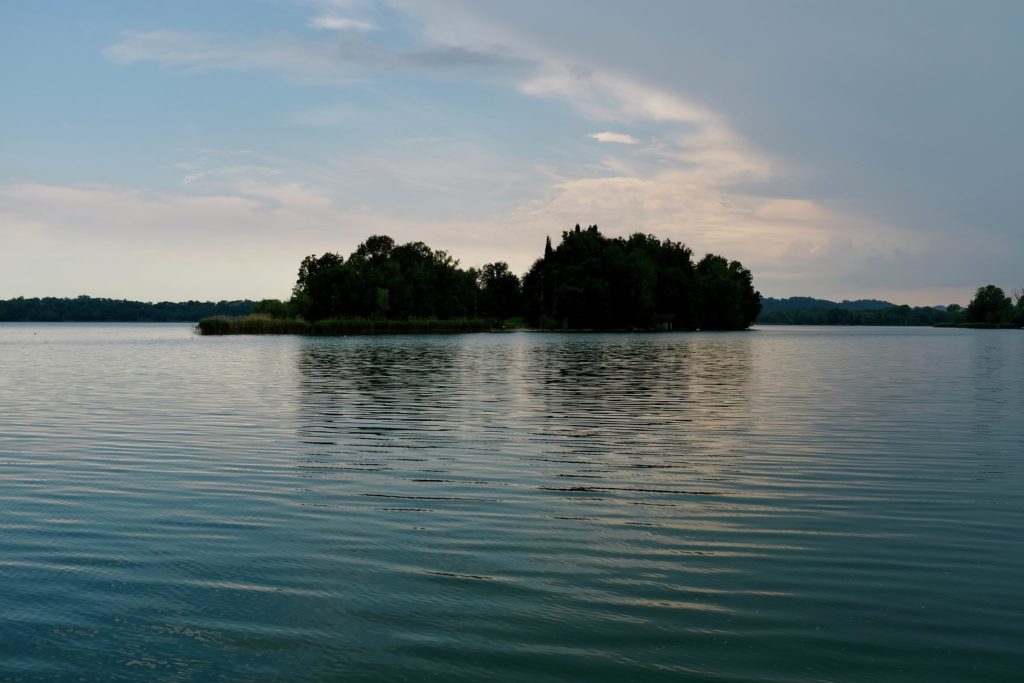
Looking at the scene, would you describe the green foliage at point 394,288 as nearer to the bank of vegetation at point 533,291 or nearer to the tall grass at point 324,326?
the bank of vegetation at point 533,291

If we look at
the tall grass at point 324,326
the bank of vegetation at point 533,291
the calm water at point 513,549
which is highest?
the bank of vegetation at point 533,291

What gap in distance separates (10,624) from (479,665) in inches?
176

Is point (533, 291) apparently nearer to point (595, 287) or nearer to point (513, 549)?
point (595, 287)

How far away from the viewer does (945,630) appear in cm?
760

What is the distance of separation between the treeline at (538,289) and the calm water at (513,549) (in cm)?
13893

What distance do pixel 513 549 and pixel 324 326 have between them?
123517 mm

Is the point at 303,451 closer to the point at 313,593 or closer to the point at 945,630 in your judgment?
the point at 313,593

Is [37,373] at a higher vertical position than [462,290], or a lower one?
lower

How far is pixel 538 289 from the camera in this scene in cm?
18412

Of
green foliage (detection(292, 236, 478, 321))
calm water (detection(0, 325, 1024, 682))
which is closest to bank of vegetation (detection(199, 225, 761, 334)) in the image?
green foliage (detection(292, 236, 478, 321))

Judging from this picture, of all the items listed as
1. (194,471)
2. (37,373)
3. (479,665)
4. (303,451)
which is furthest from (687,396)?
(37,373)

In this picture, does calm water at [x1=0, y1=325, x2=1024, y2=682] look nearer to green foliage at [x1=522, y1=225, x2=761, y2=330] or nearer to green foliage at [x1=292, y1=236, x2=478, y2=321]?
green foliage at [x1=292, y1=236, x2=478, y2=321]

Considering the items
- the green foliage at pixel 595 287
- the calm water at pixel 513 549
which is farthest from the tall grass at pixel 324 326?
the calm water at pixel 513 549

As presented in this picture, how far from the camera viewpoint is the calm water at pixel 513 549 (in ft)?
23.1
